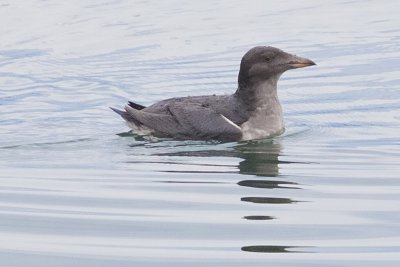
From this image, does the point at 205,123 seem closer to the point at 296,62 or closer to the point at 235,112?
the point at 235,112

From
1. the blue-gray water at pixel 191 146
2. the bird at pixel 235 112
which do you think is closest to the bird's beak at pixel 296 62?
the bird at pixel 235 112

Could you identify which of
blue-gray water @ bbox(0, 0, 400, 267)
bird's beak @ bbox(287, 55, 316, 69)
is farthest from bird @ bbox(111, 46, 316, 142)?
blue-gray water @ bbox(0, 0, 400, 267)

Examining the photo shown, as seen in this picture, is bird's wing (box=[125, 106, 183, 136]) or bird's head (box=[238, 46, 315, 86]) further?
bird's head (box=[238, 46, 315, 86])

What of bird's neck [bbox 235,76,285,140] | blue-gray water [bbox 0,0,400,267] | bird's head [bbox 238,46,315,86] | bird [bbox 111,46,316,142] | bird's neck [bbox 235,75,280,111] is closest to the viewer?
blue-gray water [bbox 0,0,400,267]

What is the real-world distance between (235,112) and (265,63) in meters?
0.69

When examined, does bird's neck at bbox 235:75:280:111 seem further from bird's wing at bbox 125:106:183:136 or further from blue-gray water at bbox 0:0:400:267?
bird's wing at bbox 125:106:183:136

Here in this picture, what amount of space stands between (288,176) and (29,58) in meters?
9.98

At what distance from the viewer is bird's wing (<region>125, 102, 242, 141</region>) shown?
595 inches

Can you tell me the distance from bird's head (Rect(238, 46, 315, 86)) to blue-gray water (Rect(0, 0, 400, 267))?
2.51 ft

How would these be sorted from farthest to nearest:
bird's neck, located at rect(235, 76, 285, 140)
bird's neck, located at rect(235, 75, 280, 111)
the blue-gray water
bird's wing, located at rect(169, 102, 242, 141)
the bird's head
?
bird's neck, located at rect(235, 75, 280, 111)
the bird's head
bird's neck, located at rect(235, 76, 285, 140)
bird's wing, located at rect(169, 102, 242, 141)
the blue-gray water

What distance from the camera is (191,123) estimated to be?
15.3 meters

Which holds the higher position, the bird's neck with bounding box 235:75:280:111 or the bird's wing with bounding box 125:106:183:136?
the bird's neck with bounding box 235:75:280:111

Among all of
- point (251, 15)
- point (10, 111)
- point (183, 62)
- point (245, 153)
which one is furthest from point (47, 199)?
point (251, 15)

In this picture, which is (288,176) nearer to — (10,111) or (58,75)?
(10,111)
